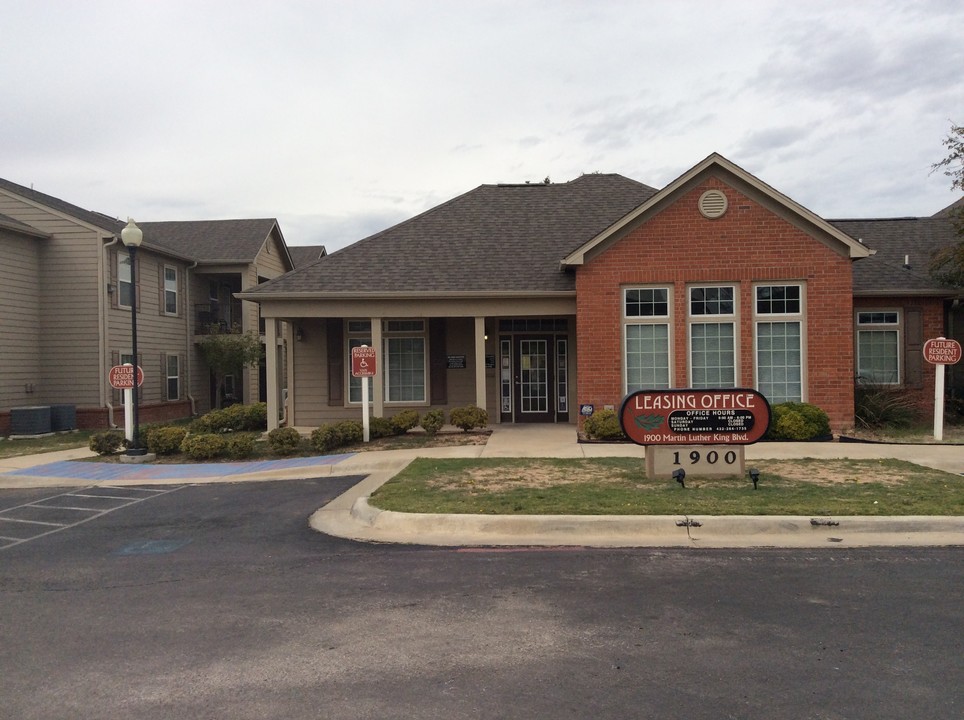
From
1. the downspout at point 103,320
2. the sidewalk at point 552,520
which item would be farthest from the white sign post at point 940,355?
the downspout at point 103,320

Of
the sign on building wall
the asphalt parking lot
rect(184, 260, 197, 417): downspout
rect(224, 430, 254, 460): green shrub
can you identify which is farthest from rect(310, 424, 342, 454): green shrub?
rect(184, 260, 197, 417): downspout

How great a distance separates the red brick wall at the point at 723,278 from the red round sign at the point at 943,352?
139 cm

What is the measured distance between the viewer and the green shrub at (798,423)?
14.0m

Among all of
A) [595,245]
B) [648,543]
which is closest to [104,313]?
[595,245]

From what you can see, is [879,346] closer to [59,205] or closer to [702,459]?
[702,459]

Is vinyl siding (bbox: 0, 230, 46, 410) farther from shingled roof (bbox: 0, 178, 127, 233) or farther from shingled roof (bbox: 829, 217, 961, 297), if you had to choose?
shingled roof (bbox: 829, 217, 961, 297)

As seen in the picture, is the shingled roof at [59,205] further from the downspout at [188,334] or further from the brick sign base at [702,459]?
the brick sign base at [702,459]

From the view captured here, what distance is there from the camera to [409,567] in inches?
261

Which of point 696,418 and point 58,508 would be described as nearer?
point 696,418

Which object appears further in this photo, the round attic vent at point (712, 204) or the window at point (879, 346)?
the window at point (879, 346)

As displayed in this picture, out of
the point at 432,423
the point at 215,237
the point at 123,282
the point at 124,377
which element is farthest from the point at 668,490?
the point at 215,237

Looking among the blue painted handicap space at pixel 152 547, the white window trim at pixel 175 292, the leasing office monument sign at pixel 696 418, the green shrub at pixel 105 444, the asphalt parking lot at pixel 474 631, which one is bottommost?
the blue painted handicap space at pixel 152 547

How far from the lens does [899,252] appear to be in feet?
63.6

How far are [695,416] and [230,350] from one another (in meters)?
19.0
